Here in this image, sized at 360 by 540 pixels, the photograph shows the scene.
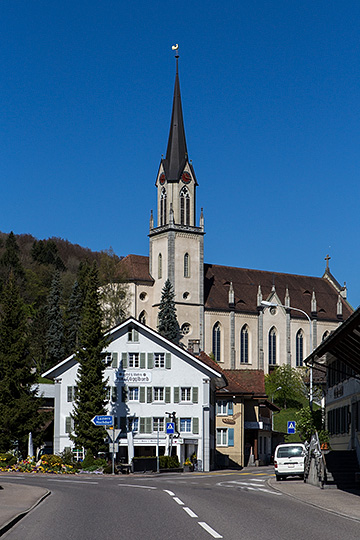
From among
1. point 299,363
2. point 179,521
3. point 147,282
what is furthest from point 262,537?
point 299,363

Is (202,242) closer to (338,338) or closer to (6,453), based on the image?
(6,453)

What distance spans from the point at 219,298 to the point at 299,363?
15.0 metres

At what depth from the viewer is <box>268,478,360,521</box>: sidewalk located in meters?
19.2

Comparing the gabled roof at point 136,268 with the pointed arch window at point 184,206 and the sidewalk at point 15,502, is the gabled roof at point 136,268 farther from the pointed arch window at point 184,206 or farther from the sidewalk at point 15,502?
the sidewalk at point 15,502

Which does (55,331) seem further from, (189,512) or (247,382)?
(189,512)

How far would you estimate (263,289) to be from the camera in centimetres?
12862

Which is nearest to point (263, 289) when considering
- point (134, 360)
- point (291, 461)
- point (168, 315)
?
point (168, 315)

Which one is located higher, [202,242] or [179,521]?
[202,242]

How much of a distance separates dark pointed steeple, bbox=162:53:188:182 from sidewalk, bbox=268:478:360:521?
3518 inches

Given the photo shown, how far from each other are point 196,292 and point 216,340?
6.94 metres

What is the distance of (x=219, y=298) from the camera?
11925 centimetres

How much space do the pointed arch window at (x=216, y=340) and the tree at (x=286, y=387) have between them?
751cm

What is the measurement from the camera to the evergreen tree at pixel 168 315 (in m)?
108

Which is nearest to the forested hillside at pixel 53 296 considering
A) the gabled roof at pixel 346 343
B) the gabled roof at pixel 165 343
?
the gabled roof at pixel 165 343
